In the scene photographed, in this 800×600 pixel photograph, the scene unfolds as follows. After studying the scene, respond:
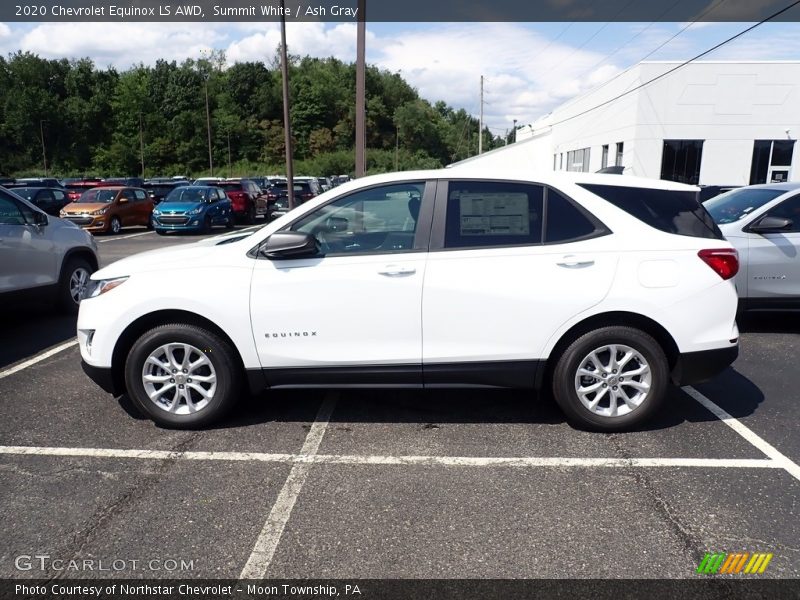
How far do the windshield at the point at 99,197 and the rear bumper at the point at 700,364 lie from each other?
2015 centimetres

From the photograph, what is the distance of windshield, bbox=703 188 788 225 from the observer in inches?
282

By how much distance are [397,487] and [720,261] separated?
2.59m

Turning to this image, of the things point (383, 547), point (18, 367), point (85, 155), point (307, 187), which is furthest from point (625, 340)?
point (85, 155)

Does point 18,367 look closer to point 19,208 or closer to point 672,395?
point 19,208

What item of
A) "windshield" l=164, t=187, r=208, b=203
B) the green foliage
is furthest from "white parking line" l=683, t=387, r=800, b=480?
the green foliage

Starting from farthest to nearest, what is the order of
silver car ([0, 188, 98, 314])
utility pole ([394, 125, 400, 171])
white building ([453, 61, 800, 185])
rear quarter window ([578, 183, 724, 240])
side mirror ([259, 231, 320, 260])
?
utility pole ([394, 125, 400, 171]) < white building ([453, 61, 800, 185]) < silver car ([0, 188, 98, 314]) < rear quarter window ([578, 183, 724, 240]) < side mirror ([259, 231, 320, 260])

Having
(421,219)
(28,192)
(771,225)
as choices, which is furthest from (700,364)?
(28,192)

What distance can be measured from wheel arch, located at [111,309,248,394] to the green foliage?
77057mm

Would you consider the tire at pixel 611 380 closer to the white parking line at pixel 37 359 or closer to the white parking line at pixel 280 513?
the white parking line at pixel 280 513

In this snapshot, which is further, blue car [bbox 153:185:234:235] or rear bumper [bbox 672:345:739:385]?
blue car [bbox 153:185:234:235]

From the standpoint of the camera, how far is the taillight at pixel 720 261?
4152 millimetres

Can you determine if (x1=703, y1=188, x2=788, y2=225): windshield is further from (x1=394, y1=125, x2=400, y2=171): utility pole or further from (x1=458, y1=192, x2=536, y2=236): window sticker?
(x1=394, y1=125, x2=400, y2=171): utility pole

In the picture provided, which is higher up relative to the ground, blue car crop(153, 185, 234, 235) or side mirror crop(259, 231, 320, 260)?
side mirror crop(259, 231, 320, 260)

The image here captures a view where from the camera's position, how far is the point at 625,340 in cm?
416
